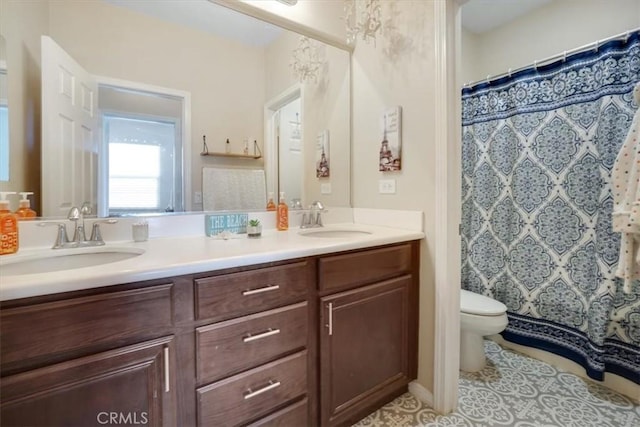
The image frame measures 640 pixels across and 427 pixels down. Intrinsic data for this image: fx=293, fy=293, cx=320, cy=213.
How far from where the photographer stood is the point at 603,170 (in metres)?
1.61

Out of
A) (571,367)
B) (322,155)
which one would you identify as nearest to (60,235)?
(322,155)

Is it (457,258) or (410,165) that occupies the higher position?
(410,165)

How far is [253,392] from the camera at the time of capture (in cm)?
100

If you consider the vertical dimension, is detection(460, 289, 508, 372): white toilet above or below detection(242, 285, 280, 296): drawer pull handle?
below

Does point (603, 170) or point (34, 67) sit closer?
point (34, 67)

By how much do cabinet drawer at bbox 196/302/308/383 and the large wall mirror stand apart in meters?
0.73

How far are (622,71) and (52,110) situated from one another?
2719 millimetres

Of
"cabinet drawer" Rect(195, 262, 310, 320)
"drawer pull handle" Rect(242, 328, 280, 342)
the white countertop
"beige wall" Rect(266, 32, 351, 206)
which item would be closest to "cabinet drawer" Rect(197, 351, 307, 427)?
"drawer pull handle" Rect(242, 328, 280, 342)

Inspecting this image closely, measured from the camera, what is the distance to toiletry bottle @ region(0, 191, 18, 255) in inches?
37.8

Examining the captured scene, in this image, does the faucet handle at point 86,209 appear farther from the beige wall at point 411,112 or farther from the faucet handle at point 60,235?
the beige wall at point 411,112

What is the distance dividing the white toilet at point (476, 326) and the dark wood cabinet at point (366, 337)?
0.46m

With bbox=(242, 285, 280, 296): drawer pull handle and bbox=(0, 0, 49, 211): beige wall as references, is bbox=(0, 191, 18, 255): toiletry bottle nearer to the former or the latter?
bbox=(0, 0, 49, 211): beige wall

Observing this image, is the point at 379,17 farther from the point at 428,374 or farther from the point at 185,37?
the point at 428,374

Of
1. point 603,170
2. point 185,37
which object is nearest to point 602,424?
point 603,170
